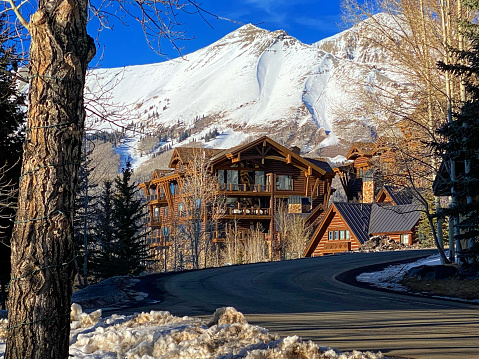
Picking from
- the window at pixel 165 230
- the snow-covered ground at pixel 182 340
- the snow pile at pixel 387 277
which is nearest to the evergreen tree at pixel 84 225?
the snow pile at pixel 387 277

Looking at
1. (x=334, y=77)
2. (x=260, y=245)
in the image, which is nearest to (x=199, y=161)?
(x=260, y=245)

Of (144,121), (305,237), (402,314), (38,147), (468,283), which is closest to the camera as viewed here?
(38,147)

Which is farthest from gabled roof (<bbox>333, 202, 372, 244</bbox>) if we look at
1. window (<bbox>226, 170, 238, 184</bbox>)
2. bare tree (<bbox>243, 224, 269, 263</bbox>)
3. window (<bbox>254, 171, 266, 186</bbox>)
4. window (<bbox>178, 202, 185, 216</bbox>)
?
window (<bbox>178, 202, 185, 216</bbox>)

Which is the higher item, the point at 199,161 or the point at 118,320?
the point at 199,161

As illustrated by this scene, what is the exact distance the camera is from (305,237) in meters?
46.1

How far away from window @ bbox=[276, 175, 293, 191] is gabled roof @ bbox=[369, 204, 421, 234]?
11.2m

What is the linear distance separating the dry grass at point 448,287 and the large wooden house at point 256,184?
3481 centimetres

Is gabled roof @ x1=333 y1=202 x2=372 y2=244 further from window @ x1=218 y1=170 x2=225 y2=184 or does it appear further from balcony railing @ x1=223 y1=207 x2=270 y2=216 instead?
window @ x1=218 y1=170 x2=225 y2=184

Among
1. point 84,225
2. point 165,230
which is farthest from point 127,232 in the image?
point 165,230

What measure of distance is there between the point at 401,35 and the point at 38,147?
19.8 meters

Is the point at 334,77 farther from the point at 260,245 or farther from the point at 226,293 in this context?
the point at 260,245

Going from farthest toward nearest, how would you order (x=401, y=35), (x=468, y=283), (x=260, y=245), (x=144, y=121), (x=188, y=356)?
(x=260, y=245), (x=401, y=35), (x=468, y=283), (x=144, y=121), (x=188, y=356)

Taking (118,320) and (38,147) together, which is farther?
(118,320)

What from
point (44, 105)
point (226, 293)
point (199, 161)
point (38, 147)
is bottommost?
point (226, 293)
